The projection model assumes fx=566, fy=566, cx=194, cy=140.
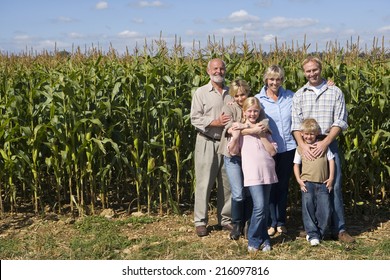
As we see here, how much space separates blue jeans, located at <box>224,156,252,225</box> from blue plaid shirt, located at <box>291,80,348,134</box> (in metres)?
0.76

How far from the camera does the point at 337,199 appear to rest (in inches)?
256

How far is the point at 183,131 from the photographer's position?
7879 mm

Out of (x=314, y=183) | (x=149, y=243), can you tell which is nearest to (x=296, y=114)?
(x=314, y=183)

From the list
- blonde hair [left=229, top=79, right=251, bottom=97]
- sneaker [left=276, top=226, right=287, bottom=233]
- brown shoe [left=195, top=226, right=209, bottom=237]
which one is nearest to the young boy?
sneaker [left=276, top=226, right=287, bottom=233]

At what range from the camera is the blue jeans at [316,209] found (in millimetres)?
6391

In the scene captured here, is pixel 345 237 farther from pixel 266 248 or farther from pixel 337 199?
pixel 266 248

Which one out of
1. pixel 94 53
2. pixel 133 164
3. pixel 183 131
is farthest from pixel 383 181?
pixel 94 53

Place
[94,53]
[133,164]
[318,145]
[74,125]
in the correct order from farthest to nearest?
1. [94,53]
2. [133,164]
3. [74,125]
4. [318,145]

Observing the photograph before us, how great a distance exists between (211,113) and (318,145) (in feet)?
4.18

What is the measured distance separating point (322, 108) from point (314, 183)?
85cm

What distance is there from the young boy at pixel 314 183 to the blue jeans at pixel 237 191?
0.63 metres

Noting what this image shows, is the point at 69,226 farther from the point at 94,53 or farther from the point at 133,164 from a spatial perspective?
the point at 94,53

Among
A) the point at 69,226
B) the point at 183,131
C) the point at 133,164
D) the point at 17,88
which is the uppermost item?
the point at 17,88

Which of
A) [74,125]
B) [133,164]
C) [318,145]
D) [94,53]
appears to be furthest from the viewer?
[94,53]
